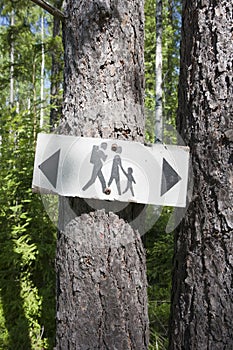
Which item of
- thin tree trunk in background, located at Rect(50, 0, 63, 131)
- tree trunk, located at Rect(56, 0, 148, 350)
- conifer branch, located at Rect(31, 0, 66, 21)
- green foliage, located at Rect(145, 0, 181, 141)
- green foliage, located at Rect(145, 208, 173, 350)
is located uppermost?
green foliage, located at Rect(145, 0, 181, 141)

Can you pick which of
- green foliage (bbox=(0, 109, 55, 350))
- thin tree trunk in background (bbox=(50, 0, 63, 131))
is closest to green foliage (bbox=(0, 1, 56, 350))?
green foliage (bbox=(0, 109, 55, 350))

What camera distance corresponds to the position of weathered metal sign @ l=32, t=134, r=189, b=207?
4.56ft

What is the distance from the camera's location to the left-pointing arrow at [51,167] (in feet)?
4.67

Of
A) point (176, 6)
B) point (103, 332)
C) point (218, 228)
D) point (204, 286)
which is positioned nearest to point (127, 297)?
point (103, 332)

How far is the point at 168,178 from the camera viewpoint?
1454 mm

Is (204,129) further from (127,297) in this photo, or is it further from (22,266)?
(22,266)

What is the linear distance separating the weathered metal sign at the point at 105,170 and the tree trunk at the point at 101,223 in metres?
0.07

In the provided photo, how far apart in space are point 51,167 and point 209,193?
0.62 meters

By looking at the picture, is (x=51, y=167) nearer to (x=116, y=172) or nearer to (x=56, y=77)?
(x=116, y=172)

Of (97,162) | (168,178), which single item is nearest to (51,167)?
(97,162)

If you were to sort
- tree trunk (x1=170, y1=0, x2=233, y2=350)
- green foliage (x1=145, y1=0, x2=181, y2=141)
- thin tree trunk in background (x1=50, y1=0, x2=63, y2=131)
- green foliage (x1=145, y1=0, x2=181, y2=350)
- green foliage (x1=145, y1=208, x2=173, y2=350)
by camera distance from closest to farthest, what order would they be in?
tree trunk (x1=170, y1=0, x2=233, y2=350) < green foliage (x1=145, y1=0, x2=181, y2=350) < green foliage (x1=145, y1=208, x2=173, y2=350) < thin tree trunk in background (x1=50, y1=0, x2=63, y2=131) < green foliage (x1=145, y1=0, x2=181, y2=141)

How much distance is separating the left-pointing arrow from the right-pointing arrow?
396 mm

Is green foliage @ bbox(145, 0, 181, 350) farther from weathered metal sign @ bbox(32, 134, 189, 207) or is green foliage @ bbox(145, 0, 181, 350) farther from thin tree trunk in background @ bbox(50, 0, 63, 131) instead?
thin tree trunk in background @ bbox(50, 0, 63, 131)

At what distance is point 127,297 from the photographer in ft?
4.77
